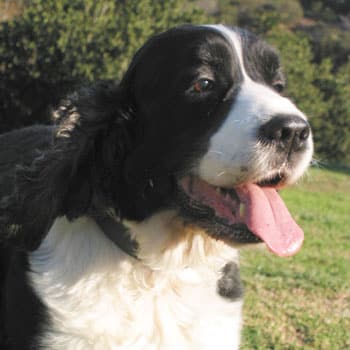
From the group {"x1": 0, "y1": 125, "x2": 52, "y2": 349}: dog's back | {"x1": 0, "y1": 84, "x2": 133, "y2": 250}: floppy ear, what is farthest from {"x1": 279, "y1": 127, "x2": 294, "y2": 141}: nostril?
{"x1": 0, "y1": 125, "x2": 52, "y2": 349}: dog's back

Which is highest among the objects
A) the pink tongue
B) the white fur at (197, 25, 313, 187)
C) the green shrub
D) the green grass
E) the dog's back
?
the white fur at (197, 25, 313, 187)

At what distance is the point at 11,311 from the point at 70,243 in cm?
51

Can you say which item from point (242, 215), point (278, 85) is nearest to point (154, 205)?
point (242, 215)

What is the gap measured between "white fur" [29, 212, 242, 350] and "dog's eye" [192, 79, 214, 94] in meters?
0.58

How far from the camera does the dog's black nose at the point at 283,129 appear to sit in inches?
101

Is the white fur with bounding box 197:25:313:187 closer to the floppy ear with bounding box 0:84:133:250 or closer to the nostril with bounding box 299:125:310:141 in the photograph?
the nostril with bounding box 299:125:310:141

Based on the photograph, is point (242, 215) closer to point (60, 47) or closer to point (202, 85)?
point (202, 85)

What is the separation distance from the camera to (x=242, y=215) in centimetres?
283

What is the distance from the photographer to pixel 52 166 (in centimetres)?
306

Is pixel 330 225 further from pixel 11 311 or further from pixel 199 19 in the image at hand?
pixel 11 311

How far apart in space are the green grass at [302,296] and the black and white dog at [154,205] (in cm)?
46

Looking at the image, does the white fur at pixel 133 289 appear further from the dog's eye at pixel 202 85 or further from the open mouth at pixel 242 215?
the dog's eye at pixel 202 85

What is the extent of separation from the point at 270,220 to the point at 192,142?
48 centimetres

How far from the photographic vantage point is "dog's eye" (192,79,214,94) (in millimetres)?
2840
